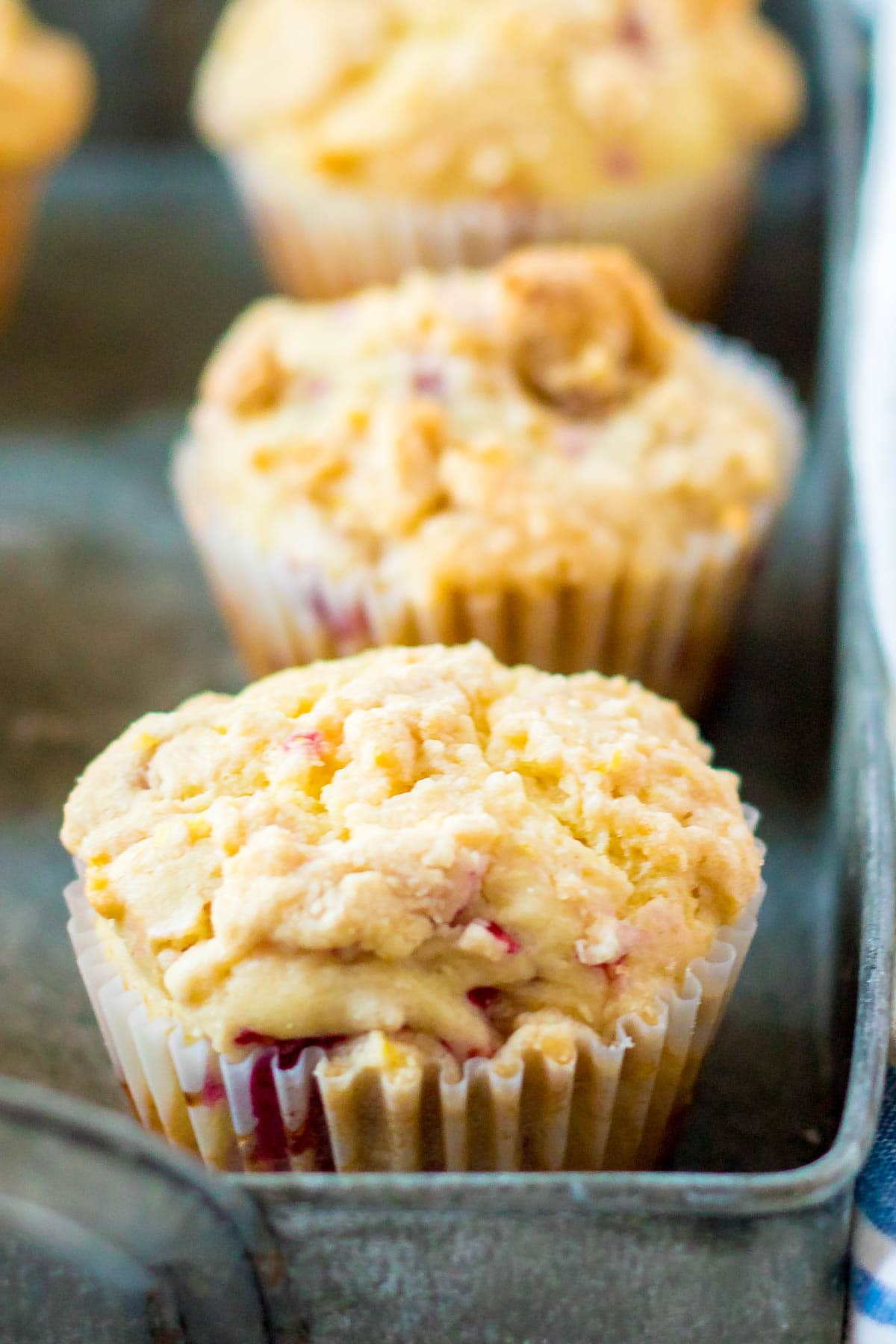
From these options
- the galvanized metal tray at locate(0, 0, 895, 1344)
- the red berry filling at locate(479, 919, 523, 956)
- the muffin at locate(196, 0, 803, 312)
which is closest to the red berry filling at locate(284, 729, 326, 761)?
the red berry filling at locate(479, 919, 523, 956)

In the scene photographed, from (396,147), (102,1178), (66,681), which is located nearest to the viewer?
(102,1178)

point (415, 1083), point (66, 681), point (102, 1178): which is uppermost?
point (102, 1178)

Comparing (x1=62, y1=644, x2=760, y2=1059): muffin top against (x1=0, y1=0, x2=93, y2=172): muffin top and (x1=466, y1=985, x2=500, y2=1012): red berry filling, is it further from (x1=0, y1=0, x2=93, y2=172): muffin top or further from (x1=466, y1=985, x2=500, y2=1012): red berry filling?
(x1=0, y1=0, x2=93, y2=172): muffin top

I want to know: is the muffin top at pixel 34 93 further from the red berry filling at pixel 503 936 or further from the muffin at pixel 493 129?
the red berry filling at pixel 503 936

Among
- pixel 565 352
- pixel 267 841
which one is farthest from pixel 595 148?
pixel 267 841

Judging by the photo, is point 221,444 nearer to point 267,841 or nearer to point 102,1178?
point 267,841

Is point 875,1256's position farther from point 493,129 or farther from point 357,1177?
point 493,129
